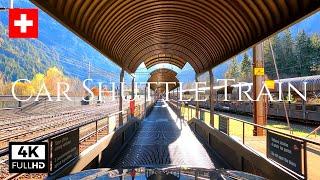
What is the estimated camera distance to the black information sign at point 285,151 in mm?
6582

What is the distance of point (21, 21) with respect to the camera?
18047 mm

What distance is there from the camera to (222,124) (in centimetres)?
1416

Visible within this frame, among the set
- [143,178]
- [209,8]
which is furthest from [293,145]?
[209,8]

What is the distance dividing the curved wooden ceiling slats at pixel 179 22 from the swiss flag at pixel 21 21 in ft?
12.3

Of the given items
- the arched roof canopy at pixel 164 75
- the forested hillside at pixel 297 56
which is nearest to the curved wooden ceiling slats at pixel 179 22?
the arched roof canopy at pixel 164 75

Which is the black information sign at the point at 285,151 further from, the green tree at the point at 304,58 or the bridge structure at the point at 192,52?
the green tree at the point at 304,58

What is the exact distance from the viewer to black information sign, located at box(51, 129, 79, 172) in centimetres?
697

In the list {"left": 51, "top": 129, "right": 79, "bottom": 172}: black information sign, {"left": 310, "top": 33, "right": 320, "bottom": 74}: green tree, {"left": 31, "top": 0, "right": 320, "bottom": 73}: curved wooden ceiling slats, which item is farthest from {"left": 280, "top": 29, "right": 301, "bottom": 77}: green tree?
{"left": 51, "top": 129, "right": 79, "bottom": 172}: black information sign

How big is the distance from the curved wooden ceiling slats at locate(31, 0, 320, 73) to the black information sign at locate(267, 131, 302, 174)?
230 cm

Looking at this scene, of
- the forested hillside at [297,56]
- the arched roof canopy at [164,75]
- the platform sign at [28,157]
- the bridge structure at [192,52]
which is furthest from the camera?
the forested hillside at [297,56]

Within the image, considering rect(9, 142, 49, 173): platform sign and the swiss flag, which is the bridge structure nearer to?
rect(9, 142, 49, 173): platform sign

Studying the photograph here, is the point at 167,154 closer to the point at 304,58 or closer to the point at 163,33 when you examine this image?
the point at 163,33

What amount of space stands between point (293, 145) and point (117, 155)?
820 centimetres

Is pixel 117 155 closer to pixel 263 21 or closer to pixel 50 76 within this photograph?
pixel 263 21
